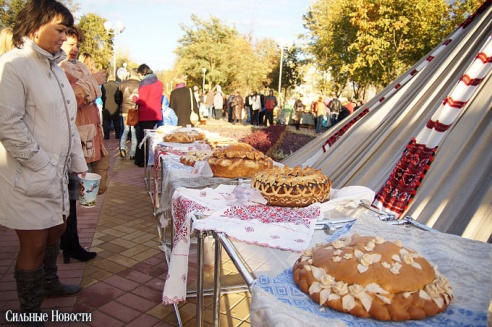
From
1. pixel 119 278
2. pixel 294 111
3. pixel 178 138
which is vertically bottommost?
pixel 119 278

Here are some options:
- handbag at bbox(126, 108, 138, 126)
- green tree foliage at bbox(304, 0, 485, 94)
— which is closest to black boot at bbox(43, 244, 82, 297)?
handbag at bbox(126, 108, 138, 126)

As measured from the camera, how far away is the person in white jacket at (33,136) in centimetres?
195

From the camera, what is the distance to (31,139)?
199 centimetres

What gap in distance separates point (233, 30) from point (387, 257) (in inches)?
1632

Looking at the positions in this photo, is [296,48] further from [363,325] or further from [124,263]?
[363,325]

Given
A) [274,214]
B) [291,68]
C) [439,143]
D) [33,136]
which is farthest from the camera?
[291,68]

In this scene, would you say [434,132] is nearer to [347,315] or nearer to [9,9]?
[347,315]

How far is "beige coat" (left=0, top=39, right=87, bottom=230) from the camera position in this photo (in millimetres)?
1938

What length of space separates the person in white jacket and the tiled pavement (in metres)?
0.53

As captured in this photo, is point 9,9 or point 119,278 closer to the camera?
point 119,278

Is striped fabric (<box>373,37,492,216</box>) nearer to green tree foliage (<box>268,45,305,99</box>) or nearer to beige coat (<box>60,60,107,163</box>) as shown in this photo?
beige coat (<box>60,60,107,163</box>)

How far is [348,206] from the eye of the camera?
2.11 metres

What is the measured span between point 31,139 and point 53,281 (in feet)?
4.23

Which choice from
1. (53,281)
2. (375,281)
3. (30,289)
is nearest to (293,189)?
(375,281)
